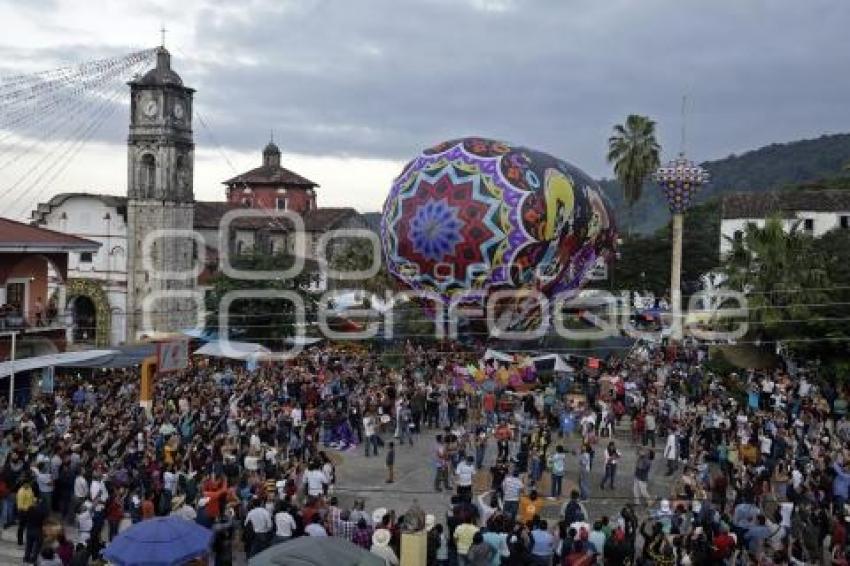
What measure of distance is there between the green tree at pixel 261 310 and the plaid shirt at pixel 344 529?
976 inches

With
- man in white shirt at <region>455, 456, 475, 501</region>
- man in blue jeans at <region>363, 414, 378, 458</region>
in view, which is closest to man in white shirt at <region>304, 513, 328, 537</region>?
man in white shirt at <region>455, 456, 475, 501</region>

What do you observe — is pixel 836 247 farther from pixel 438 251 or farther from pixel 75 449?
pixel 75 449

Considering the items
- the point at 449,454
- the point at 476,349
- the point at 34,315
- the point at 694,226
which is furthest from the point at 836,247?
the point at 34,315

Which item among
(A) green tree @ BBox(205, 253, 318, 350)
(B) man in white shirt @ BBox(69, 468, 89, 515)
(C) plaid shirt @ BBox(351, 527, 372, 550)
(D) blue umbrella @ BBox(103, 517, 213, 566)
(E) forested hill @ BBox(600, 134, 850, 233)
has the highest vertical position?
(E) forested hill @ BBox(600, 134, 850, 233)

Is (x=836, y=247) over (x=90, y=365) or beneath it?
over

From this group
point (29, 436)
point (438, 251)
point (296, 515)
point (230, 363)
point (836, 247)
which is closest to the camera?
point (296, 515)

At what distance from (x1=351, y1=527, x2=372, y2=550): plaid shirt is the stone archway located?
4349 centimetres

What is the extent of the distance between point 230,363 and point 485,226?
34.7ft

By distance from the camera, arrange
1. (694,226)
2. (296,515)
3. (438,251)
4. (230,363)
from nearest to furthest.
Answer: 1. (296,515)
2. (438,251)
3. (230,363)
4. (694,226)

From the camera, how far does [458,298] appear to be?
3356 cm

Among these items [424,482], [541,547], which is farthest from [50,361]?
[541,547]

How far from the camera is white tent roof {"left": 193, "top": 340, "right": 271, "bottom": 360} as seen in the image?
109 ft

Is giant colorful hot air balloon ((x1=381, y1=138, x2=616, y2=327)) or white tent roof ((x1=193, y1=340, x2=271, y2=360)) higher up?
giant colorful hot air balloon ((x1=381, y1=138, x2=616, y2=327))

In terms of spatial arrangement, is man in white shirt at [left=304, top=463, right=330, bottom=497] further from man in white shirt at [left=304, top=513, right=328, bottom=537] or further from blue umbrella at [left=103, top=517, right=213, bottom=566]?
blue umbrella at [left=103, top=517, right=213, bottom=566]
